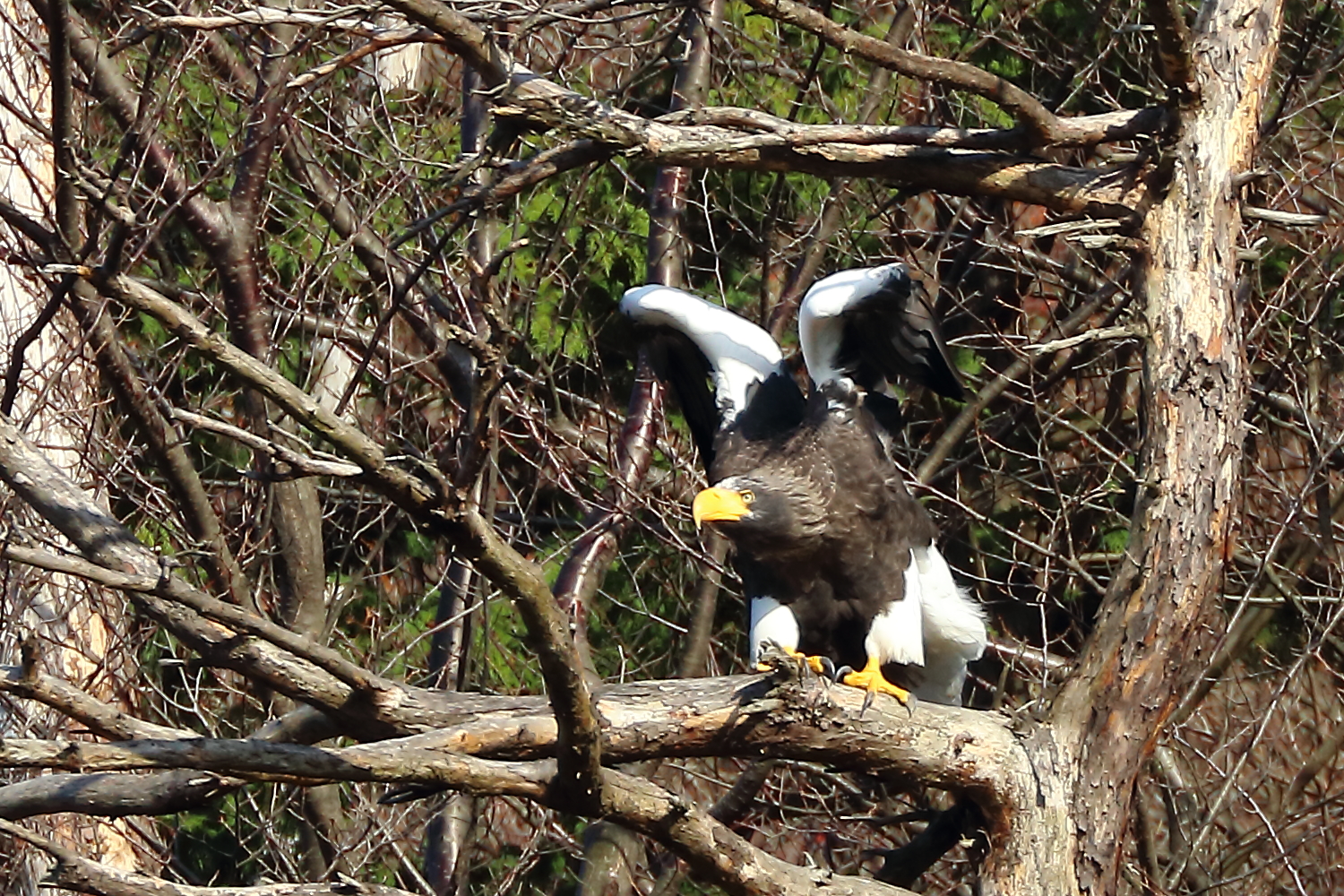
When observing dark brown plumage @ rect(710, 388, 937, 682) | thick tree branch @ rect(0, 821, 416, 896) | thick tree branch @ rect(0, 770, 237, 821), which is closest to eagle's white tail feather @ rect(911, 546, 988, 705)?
dark brown plumage @ rect(710, 388, 937, 682)

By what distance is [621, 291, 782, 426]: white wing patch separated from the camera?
15.0ft

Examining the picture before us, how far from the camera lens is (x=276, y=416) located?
6.50 m

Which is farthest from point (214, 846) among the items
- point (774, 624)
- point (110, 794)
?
point (110, 794)

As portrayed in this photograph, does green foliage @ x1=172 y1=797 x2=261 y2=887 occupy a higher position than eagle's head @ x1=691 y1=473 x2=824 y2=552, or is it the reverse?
eagle's head @ x1=691 y1=473 x2=824 y2=552

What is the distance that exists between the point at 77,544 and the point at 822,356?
208 centimetres

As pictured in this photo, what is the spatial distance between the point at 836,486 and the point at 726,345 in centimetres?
55

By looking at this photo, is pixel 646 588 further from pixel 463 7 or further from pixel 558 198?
pixel 463 7

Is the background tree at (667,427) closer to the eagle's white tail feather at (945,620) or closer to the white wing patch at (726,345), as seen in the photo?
the eagle's white tail feather at (945,620)

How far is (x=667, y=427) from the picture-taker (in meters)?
6.95

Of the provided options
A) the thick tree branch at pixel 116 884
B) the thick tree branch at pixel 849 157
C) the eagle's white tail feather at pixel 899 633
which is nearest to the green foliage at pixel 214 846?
the eagle's white tail feather at pixel 899 633

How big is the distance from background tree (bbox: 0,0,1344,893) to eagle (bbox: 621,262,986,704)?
1.32 ft

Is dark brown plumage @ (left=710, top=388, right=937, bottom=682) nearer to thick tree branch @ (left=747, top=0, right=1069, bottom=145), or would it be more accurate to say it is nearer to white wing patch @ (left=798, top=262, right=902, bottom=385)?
white wing patch @ (left=798, top=262, right=902, bottom=385)

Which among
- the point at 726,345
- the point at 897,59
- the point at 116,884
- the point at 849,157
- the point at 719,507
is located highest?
the point at 897,59

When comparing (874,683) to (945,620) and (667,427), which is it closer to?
(945,620)
